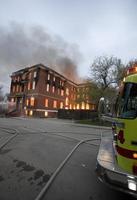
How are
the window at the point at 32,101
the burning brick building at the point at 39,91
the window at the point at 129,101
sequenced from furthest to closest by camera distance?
1. the window at the point at 32,101
2. the burning brick building at the point at 39,91
3. the window at the point at 129,101

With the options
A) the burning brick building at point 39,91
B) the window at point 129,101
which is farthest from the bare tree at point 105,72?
the window at point 129,101

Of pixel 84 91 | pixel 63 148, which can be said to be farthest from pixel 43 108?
pixel 63 148

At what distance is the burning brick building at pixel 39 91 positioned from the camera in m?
49.8

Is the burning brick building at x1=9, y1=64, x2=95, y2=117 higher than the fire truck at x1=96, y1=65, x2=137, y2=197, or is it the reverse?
the burning brick building at x1=9, y1=64, x2=95, y2=117

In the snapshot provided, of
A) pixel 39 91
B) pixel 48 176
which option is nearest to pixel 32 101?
pixel 39 91

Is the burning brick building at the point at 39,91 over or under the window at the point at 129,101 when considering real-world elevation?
over

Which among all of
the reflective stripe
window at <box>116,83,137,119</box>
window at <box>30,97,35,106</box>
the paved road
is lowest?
the paved road

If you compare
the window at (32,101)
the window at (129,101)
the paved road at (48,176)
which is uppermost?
the window at (32,101)

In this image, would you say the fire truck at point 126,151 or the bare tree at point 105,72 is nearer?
the fire truck at point 126,151

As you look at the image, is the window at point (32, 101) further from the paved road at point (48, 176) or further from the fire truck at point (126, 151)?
the fire truck at point (126, 151)

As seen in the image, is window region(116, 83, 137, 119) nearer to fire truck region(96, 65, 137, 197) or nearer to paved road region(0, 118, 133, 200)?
fire truck region(96, 65, 137, 197)

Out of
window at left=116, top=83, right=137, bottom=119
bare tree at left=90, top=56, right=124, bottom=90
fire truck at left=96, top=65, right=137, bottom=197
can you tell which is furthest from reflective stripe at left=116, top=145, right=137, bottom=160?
bare tree at left=90, top=56, right=124, bottom=90

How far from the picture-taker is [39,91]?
49594 millimetres

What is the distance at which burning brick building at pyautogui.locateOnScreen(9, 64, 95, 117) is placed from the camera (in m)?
49.8
